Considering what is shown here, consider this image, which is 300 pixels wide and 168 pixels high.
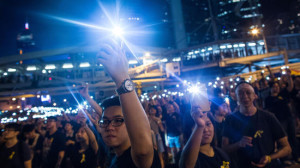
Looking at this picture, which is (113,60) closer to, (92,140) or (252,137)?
(252,137)

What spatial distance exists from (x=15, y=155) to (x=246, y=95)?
14.4ft

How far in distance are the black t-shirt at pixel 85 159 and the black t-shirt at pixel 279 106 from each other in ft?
16.0

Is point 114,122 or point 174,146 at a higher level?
point 114,122

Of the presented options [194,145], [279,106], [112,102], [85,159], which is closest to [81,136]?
[85,159]

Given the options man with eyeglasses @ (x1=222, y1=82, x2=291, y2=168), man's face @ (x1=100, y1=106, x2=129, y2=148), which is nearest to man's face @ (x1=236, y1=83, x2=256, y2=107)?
man with eyeglasses @ (x1=222, y1=82, x2=291, y2=168)

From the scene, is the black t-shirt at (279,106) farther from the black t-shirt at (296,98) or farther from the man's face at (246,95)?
the man's face at (246,95)

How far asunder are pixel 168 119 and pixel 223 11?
55344 mm

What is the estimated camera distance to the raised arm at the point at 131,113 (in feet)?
3.28

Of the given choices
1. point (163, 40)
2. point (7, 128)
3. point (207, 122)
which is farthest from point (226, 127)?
point (163, 40)

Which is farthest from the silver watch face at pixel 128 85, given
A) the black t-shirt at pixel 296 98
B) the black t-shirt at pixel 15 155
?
the black t-shirt at pixel 296 98

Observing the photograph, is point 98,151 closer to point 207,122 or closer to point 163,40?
point 207,122

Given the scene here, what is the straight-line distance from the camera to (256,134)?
2197 mm

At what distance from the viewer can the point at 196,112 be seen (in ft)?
4.88

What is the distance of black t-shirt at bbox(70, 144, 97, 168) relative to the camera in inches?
154
